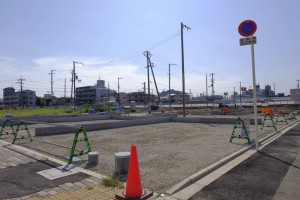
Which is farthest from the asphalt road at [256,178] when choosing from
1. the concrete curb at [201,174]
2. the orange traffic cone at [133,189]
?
the orange traffic cone at [133,189]

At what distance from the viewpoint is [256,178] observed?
5129 mm

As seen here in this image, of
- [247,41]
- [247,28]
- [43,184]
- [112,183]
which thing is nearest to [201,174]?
[112,183]

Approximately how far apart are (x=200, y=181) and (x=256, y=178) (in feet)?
3.99

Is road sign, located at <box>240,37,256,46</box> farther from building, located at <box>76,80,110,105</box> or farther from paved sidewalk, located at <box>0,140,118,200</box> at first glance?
building, located at <box>76,80,110,105</box>

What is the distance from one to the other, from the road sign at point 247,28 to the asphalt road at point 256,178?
391cm

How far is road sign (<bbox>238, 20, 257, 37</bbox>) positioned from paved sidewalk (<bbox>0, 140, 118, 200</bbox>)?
6.31 metres

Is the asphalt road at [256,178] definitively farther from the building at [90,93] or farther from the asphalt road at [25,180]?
the building at [90,93]

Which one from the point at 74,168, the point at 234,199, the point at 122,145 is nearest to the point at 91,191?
the point at 74,168

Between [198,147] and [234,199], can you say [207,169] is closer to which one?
[234,199]

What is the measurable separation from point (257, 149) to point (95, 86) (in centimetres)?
10591

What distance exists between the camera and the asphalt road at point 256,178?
14.1 ft

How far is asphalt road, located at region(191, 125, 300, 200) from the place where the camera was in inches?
169

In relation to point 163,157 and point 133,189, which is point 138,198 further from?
point 163,157

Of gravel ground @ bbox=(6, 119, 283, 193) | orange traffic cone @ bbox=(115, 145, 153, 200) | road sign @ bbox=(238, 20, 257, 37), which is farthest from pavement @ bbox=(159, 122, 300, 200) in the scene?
road sign @ bbox=(238, 20, 257, 37)
